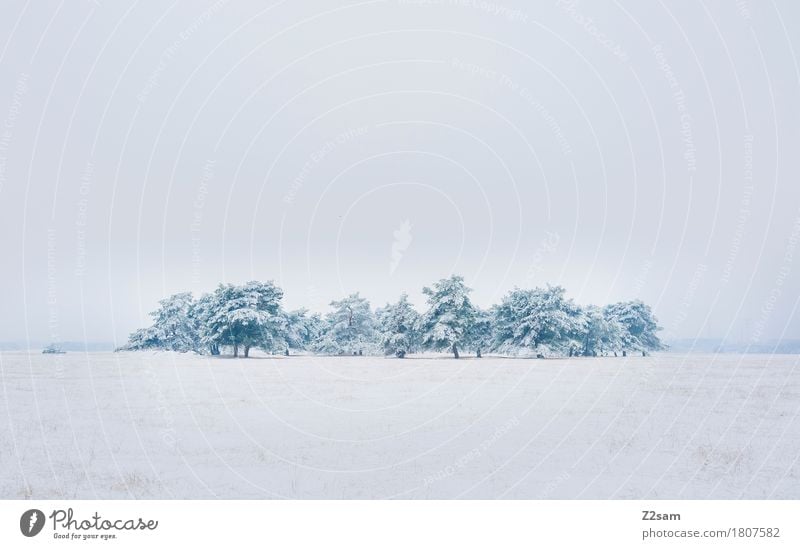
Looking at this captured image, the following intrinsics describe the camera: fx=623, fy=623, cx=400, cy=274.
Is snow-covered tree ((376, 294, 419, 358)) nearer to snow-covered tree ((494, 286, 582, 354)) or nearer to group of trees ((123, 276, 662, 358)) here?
group of trees ((123, 276, 662, 358))

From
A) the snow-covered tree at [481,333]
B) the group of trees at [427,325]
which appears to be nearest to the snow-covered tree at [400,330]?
the group of trees at [427,325]

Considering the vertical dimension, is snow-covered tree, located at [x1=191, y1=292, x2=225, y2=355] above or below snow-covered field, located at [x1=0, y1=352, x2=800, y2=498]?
above

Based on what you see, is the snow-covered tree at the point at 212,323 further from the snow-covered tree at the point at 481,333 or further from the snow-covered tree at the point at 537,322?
the snow-covered tree at the point at 537,322

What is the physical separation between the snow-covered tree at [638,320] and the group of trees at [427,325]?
8.35 feet

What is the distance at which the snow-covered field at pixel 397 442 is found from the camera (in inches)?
545

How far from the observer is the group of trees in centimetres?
7200

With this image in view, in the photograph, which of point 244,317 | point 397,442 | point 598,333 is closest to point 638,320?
point 598,333

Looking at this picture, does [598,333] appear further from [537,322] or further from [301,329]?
[301,329]

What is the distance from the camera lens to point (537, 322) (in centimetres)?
7138

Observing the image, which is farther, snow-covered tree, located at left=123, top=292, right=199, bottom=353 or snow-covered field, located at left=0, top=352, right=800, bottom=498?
snow-covered tree, located at left=123, top=292, right=199, bottom=353

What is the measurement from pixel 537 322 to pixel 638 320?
A: 25570 millimetres

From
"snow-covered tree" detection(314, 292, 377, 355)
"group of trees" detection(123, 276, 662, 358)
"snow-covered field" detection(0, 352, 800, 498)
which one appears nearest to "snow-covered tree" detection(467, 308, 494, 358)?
"group of trees" detection(123, 276, 662, 358)

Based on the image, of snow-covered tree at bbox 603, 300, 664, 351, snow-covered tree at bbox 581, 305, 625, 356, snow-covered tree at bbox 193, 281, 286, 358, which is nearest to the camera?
snow-covered tree at bbox 193, 281, 286, 358

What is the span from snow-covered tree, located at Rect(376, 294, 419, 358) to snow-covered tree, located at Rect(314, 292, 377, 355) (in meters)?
12.4
